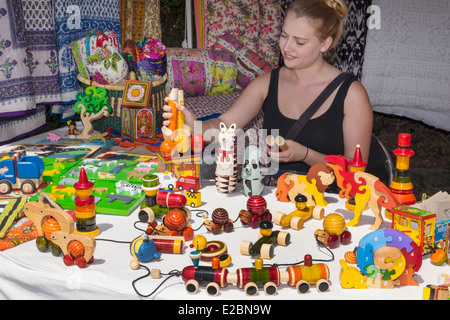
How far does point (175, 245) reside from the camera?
987 millimetres

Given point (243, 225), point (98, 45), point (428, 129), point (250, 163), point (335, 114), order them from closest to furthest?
point (243, 225) → point (250, 163) → point (335, 114) → point (98, 45) → point (428, 129)

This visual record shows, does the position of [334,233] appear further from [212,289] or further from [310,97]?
[310,97]

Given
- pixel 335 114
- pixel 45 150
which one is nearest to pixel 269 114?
pixel 335 114

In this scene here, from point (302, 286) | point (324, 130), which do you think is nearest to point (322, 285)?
point (302, 286)

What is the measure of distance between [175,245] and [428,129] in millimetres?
3575

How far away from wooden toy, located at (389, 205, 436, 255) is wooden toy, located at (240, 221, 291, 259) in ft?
0.79

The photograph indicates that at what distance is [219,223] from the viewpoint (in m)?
1.10

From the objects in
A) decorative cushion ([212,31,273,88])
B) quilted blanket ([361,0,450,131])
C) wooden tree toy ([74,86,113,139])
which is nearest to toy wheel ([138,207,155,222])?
wooden tree toy ([74,86,113,139])

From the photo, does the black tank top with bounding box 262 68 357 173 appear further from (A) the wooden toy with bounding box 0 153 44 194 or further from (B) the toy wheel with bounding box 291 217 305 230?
(A) the wooden toy with bounding box 0 153 44 194

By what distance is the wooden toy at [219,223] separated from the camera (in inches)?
43.1

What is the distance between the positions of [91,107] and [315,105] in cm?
95

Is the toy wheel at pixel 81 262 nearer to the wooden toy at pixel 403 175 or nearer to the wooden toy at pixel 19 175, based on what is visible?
the wooden toy at pixel 19 175
